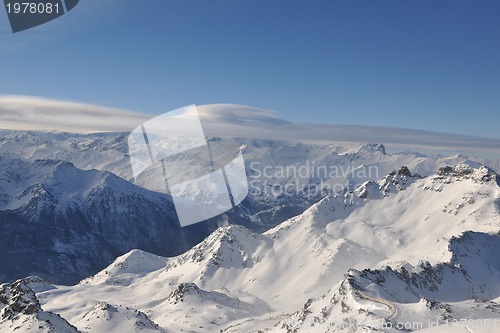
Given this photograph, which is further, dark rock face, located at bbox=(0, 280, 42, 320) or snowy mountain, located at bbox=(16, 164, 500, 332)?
dark rock face, located at bbox=(0, 280, 42, 320)

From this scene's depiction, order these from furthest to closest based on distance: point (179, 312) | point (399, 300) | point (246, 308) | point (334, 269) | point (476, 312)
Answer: point (334, 269), point (246, 308), point (179, 312), point (399, 300), point (476, 312)

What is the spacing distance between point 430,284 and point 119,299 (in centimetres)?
13494

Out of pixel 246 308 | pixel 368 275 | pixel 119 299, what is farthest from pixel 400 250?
pixel 119 299

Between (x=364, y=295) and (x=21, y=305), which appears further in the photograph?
(x=21, y=305)

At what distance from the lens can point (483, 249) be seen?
165 m

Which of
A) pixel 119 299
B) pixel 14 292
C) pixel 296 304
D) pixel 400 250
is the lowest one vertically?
pixel 119 299

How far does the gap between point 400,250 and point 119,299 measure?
129m

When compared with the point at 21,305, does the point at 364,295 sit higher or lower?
higher

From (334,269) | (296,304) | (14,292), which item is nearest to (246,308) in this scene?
(296,304)

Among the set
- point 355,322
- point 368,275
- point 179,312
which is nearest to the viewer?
point 355,322

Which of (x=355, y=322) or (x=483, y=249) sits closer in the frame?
(x=355, y=322)

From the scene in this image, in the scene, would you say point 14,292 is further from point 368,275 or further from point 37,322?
point 368,275

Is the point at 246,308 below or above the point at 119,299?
above

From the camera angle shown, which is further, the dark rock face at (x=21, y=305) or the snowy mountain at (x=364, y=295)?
the dark rock face at (x=21, y=305)
